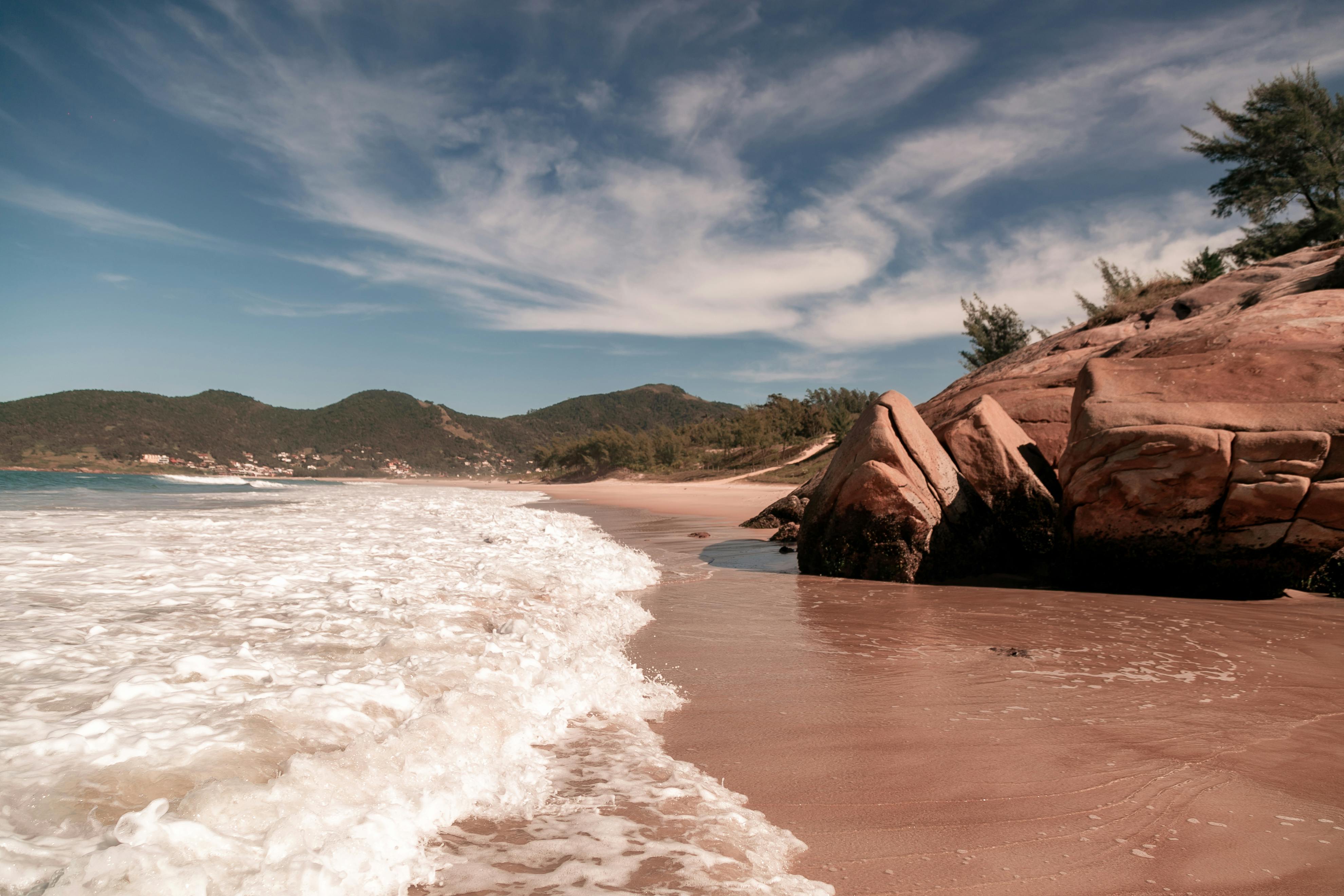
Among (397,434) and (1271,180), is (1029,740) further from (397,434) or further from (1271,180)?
(397,434)

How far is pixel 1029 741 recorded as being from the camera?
2648 millimetres

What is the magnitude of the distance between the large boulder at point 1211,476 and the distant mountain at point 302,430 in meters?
50.1

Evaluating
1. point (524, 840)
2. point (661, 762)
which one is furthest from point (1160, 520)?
point (524, 840)

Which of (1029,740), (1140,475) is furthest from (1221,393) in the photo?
(1029,740)

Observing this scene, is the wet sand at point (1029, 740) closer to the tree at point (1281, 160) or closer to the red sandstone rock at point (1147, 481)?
the red sandstone rock at point (1147, 481)

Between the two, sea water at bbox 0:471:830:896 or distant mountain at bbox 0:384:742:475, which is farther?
distant mountain at bbox 0:384:742:475

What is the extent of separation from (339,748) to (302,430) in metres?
116

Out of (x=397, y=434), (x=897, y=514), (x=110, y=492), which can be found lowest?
(x=110, y=492)

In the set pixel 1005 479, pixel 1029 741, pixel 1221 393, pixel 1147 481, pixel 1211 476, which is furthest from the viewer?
pixel 1005 479

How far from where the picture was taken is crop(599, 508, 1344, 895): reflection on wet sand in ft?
5.96

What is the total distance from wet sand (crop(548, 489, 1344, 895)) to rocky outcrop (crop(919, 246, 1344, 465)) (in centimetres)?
359

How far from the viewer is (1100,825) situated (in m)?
1.99

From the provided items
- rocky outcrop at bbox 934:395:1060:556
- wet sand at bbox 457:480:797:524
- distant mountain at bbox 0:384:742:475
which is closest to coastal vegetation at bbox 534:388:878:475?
distant mountain at bbox 0:384:742:475

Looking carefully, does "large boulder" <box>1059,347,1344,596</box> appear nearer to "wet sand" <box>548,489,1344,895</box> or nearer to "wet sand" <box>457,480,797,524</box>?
"wet sand" <box>548,489,1344,895</box>
